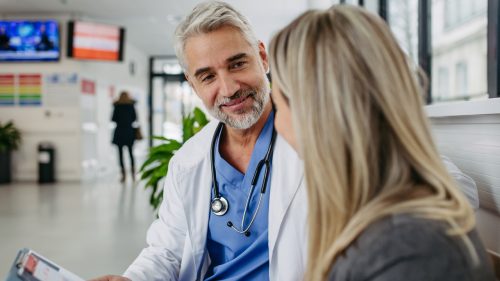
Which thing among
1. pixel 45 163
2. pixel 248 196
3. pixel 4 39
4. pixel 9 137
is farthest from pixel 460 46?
pixel 248 196

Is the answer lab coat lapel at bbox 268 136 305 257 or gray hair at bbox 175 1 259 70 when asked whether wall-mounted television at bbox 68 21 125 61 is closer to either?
gray hair at bbox 175 1 259 70

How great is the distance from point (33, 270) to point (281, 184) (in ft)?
2.12

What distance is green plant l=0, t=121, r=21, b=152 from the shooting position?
7.74 m

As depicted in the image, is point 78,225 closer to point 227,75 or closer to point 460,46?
point 227,75

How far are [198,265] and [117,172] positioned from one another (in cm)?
907

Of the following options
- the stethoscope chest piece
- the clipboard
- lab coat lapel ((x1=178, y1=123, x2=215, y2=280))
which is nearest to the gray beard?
lab coat lapel ((x1=178, y1=123, x2=215, y2=280))

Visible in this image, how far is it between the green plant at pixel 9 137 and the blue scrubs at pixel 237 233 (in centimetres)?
738

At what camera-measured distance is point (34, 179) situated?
27.2ft

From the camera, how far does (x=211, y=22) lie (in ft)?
4.67

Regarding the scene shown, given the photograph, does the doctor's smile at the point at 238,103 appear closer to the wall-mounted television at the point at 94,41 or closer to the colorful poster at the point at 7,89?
the wall-mounted television at the point at 94,41

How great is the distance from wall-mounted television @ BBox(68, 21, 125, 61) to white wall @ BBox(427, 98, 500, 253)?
7.43 meters

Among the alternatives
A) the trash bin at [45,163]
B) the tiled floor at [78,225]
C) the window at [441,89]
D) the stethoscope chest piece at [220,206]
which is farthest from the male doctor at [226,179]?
the trash bin at [45,163]

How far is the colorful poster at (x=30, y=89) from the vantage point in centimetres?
816

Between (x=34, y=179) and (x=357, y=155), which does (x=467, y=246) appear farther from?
(x=34, y=179)
